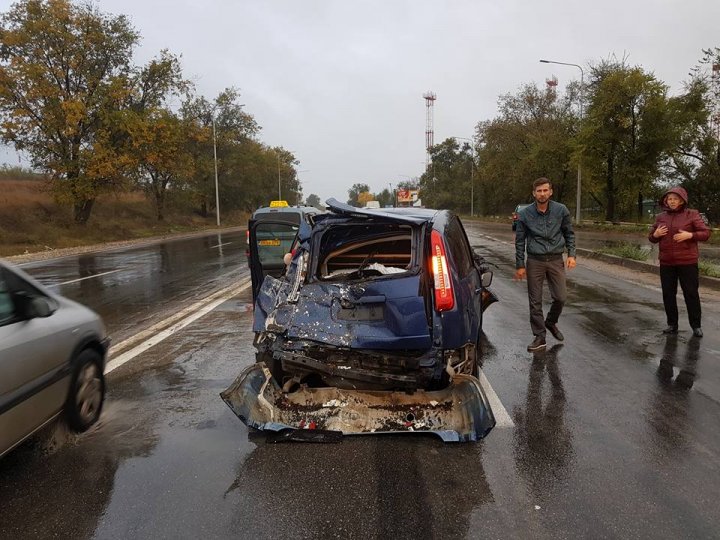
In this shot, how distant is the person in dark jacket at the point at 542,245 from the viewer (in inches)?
236

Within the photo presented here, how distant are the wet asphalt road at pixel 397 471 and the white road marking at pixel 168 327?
2.18 ft

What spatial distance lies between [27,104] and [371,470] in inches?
1240

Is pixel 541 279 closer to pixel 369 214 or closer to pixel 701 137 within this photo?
pixel 369 214

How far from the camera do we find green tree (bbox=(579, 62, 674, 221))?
90.9 ft

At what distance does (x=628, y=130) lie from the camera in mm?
28641

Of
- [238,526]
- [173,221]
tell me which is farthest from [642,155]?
[173,221]

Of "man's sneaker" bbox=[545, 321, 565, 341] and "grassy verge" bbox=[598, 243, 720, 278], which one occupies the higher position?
"grassy verge" bbox=[598, 243, 720, 278]

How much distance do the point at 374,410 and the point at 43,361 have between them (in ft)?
7.12

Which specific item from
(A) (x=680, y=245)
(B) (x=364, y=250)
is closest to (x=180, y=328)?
(B) (x=364, y=250)

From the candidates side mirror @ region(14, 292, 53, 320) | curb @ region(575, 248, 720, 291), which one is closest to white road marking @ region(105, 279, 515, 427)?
side mirror @ region(14, 292, 53, 320)

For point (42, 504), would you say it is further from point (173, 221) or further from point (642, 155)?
point (173, 221)

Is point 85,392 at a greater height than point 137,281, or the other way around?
point 85,392

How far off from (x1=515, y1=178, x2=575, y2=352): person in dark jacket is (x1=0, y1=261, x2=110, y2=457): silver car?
14.3 feet

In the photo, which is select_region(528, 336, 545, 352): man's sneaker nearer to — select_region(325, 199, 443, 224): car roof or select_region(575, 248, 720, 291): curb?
select_region(325, 199, 443, 224): car roof
